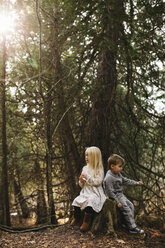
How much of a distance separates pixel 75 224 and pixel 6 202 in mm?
4715

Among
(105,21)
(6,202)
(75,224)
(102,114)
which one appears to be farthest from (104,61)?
(6,202)

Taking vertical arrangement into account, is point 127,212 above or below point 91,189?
below

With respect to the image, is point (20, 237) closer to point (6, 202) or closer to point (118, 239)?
point (118, 239)

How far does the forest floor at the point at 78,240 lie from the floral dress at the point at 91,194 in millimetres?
469

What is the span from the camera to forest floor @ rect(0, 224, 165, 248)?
137 inches

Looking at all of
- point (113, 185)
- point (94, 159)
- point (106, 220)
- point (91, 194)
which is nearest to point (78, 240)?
point (106, 220)

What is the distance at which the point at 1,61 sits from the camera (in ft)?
24.1

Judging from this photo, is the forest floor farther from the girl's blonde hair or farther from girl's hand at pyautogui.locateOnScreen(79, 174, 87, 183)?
the girl's blonde hair

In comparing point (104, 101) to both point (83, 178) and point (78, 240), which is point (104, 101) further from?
point (78, 240)

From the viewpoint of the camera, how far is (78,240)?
362cm

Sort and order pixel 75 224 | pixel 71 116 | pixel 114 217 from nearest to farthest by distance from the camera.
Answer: pixel 114 217 < pixel 75 224 < pixel 71 116

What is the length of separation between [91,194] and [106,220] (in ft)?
1.68

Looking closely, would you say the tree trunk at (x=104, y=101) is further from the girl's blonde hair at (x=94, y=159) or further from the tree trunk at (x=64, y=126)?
the tree trunk at (x=64, y=126)

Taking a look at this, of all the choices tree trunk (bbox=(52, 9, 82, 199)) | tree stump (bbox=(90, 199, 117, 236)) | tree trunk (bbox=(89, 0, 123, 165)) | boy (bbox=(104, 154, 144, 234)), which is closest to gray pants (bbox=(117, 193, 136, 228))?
boy (bbox=(104, 154, 144, 234))
